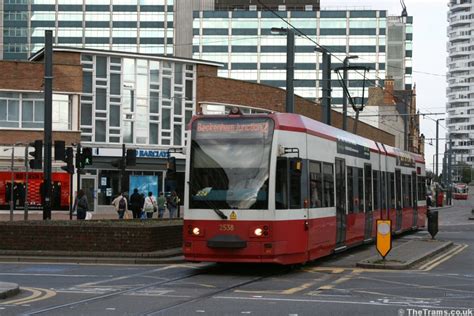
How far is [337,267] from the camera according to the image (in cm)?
1762

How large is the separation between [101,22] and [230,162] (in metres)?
106

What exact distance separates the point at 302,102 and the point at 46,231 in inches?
1684

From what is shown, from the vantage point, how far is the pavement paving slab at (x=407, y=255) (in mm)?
17344

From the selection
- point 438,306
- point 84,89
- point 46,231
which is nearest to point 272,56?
point 84,89

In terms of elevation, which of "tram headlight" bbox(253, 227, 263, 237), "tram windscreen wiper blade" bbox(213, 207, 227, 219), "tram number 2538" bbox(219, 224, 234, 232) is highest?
"tram windscreen wiper blade" bbox(213, 207, 227, 219)

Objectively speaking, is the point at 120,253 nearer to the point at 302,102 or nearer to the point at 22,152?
the point at 22,152

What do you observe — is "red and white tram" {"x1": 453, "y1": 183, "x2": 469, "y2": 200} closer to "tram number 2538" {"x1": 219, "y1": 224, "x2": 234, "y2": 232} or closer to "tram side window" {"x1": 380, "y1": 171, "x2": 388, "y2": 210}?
"tram side window" {"x1": 380, "y1": 171, "x2": 388, "y2": 210}

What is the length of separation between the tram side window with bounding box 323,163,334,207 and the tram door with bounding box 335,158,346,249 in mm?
459

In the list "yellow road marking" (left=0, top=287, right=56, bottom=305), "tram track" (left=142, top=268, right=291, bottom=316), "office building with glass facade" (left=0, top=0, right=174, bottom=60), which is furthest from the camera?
"office building with glass facade" (left=0, top=0, right=174, bottom=60)

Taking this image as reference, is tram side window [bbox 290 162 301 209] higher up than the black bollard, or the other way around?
tram side window [bbox 290 162 301 209]

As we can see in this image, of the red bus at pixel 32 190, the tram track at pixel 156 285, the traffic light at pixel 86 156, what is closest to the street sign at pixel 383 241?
the tram track at pixel 156 285

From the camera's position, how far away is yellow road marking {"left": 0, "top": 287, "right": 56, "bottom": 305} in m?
11.9

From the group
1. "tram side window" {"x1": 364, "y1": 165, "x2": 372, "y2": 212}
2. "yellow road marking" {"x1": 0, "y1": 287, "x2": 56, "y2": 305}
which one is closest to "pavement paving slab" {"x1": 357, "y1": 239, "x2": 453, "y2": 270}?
"tram side window" {"x1": 364, "y1": 165, "x2": 372, "y2": 212}

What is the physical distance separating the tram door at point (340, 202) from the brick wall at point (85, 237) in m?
4.47
